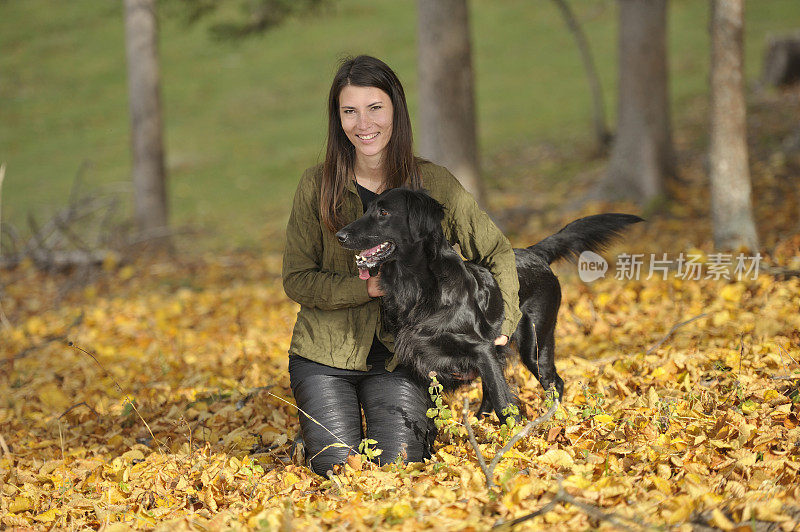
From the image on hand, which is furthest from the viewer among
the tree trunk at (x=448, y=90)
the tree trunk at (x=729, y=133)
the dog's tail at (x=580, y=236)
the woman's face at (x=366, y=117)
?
the tree trunk at (x=448, y=90)

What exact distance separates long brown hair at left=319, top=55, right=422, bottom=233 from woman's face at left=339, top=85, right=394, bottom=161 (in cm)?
4

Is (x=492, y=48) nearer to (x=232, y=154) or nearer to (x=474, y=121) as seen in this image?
(x=232, y=154)

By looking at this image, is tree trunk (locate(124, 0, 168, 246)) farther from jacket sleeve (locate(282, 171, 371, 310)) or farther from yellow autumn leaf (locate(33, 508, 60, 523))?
yellow autumn leaf (locate(33, 508, 60, 523))

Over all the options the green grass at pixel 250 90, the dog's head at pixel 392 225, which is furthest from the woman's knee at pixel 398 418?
the green grass at pixel 250 90

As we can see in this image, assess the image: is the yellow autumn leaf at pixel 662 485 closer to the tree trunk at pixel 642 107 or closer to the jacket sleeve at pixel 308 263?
the jacket sleeve at pixel 308 263

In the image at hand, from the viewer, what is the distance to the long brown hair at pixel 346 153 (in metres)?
3.27

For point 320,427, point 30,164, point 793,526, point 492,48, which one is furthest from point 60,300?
point 492,48

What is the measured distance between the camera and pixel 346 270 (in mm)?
3486

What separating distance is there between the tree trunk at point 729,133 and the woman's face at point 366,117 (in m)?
3.72

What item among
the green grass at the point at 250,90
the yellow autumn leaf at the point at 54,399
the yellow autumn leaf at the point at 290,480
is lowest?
the yellow autumn leaf at the point at 54,399

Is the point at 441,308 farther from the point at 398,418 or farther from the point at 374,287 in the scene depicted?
the point at 398,418

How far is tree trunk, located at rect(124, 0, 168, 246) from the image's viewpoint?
33.1 feet

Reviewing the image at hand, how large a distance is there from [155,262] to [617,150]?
20.5ft

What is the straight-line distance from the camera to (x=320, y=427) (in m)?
3.31
